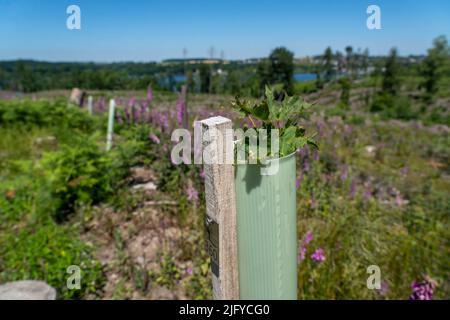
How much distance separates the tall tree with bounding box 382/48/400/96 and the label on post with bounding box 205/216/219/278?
47.8 metres

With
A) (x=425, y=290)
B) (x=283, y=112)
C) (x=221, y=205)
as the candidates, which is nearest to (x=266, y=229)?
(x=221, y=205)

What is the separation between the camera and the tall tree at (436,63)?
40.0 m

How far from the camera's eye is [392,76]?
42594 mm

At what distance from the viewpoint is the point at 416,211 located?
3916 mm

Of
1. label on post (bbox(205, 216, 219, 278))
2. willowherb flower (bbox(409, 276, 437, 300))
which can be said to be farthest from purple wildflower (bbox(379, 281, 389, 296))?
label on post (bbox(205, 216, 219, 278))

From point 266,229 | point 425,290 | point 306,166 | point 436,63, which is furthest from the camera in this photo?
point 436,63

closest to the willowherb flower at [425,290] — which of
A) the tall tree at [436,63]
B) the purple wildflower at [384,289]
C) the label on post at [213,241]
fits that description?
the purple wildflower at [384,289]

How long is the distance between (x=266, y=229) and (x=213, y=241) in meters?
0.21

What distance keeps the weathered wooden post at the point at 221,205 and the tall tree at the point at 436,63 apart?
4779 centimetres

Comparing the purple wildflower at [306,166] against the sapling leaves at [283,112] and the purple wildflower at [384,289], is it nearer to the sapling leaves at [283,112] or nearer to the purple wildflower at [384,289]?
the purple wildflower at [384,289]

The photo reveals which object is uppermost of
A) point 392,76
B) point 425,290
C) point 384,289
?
point 392,76

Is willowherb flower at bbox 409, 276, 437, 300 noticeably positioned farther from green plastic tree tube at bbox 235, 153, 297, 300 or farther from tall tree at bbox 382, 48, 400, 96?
tall tree at bbox 382, 48, 400, 96

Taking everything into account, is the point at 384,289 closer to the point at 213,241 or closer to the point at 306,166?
the point at 306,166

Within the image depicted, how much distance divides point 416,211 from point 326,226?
59.9 inches
